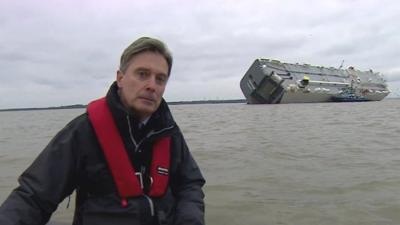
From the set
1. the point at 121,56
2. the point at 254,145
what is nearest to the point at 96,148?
the point at 121,56

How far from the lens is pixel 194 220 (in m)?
2.35

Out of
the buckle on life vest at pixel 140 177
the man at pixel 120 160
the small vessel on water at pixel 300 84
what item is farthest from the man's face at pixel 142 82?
the small vessel on water at pixel 300 84

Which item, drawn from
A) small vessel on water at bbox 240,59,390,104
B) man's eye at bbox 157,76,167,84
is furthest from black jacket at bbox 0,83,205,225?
small vessel on water at bbox 240,59,390,104

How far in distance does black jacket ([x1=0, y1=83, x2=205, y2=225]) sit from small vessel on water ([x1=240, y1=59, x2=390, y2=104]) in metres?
54.3

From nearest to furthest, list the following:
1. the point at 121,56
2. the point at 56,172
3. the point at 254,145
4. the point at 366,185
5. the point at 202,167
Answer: the point at 56,172 → the point at 121,56 → the point at 366,185 → the point at 202,167 → the point at 254,145

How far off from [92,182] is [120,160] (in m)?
0.19

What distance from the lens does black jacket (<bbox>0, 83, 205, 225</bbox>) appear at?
1963mm

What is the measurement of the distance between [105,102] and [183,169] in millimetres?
595

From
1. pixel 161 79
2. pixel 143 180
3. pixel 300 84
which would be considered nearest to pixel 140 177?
pixel 143 180

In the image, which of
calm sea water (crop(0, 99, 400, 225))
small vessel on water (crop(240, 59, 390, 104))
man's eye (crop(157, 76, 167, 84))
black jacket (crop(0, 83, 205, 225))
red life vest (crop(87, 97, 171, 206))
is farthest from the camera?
small vessel on water (crop(240, 59, 390, 104))

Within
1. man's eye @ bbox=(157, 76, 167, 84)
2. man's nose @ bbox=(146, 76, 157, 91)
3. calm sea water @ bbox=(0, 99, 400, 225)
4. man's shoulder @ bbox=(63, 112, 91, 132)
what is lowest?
calm sea water @ bbox=(0, 99, 400, 225)

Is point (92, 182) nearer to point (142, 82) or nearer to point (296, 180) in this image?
point (142, 82)

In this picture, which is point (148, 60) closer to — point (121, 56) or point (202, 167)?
point (121, 56)

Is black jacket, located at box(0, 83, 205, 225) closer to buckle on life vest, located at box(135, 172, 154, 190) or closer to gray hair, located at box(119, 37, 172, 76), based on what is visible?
buckle on life vest, located at box(135, 172, 154, 190)
